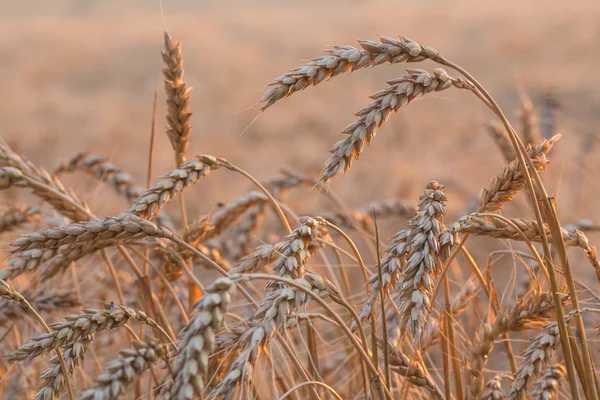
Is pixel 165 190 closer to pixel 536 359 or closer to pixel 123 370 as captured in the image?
pixel 123 370

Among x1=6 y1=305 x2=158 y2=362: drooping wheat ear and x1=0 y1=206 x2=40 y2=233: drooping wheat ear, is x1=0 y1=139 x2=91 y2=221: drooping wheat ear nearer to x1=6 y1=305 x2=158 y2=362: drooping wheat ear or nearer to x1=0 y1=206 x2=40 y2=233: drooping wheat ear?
x1=0 y1=206 x2=40 y2=233: drooping wheat ear

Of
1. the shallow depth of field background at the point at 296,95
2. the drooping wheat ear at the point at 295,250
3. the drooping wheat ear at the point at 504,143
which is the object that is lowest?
the drooping wheat ear at the point at 295,250

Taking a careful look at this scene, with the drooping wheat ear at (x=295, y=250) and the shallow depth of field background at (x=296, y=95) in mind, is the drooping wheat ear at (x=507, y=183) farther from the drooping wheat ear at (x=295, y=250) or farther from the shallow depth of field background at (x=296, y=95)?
the shallow depth of field background at (x=296, y=95)

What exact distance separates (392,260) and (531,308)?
41 centimetres

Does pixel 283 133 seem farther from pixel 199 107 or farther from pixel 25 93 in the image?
pixel 25 93

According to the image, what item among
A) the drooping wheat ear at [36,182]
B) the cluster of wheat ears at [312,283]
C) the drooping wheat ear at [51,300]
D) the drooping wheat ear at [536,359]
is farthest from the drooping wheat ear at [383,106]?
the drooping wheat ear at [51,300]

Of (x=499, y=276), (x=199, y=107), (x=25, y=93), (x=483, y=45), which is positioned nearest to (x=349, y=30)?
(x=483, y=45)

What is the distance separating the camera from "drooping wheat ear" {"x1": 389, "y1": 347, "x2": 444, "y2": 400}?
1343mm

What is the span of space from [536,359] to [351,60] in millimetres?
656

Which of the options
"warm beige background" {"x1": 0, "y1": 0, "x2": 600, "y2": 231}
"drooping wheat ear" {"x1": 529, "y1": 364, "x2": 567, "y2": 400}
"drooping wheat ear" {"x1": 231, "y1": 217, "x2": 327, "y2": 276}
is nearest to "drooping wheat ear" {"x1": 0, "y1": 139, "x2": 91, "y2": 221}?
"drooping wheat ear" {"x1": 231, "y1": 217, "x2": 327, "y2": 276}

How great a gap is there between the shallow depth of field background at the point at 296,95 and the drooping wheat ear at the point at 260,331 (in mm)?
3382

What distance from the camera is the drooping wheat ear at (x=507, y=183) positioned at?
1.34 m

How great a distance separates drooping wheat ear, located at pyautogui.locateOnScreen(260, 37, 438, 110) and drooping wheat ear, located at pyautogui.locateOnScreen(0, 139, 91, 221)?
68 centimetres

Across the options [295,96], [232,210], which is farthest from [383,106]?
[295,96]
